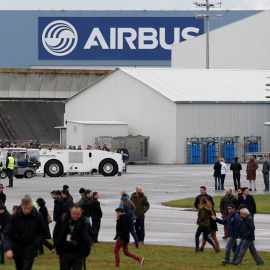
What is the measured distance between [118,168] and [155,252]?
103 feet

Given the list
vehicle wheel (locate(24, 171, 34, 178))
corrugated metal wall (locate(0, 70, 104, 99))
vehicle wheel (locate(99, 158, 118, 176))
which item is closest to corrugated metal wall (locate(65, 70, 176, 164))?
corrugated metal wall (locate(0, 70, 104, 99))

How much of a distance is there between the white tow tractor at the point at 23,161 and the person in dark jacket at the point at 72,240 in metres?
37.9

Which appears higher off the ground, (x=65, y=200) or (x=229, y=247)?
(x=65, y=200)

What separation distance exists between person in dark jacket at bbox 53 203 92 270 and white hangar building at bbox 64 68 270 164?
54909 mm

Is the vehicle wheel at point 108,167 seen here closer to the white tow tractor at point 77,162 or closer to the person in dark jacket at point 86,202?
the white tow tractor at point 77,162

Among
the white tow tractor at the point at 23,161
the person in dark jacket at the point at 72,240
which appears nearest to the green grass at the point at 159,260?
the person in dark jacket at the point at 72,240

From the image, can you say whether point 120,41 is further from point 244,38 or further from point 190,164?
point 190,164

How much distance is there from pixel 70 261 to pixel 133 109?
197 ft

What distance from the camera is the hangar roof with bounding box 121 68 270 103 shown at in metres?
70.9

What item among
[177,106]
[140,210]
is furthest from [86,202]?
[177,106]

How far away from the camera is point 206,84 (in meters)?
75.7

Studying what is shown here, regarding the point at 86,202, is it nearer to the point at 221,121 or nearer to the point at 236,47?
the point at 221,121

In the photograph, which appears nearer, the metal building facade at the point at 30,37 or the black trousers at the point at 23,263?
the black trousers at the point at 23,263

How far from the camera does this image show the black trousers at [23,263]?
13430mm
